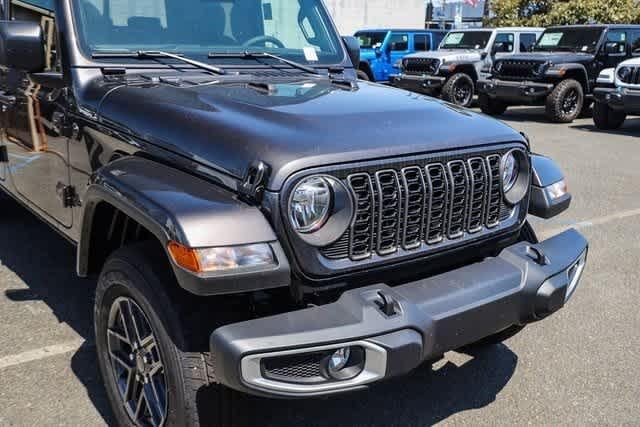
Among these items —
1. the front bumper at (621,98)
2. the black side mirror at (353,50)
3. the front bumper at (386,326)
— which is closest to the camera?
the front bumper at (386,326)

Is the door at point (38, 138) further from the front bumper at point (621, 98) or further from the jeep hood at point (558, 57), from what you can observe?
the jeep hood at point (558, 57)

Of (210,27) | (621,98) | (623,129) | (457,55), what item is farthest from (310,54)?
(457,55)

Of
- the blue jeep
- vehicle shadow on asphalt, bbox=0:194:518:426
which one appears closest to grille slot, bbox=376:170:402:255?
vehicle shadow on asphalt, bbox=0:194:518:426

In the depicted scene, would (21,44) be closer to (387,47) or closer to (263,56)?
(263,56)

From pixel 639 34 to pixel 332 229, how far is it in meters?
13.9

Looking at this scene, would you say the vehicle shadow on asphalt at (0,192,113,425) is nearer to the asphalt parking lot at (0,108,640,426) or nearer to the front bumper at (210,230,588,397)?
the asphalt parking lot at (0,108,640,426)

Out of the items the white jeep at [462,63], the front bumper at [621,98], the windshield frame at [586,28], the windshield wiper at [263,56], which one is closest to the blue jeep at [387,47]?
the white jeep at [462,63]

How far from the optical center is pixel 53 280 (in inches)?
167

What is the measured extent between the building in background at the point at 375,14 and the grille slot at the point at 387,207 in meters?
25.2

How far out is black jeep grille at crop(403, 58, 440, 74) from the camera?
1517 cm

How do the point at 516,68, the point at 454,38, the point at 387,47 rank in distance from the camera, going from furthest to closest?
1. the point at 387,47
2. the point at 454,38
3. the point at 516,68

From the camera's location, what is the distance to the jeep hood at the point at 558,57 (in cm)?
1305

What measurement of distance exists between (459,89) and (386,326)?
1384 cm

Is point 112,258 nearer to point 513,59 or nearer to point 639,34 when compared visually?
point 513,59
